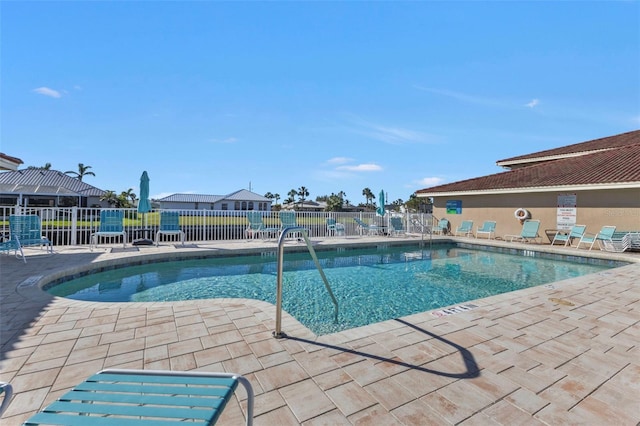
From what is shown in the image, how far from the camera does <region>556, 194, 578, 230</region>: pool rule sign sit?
1199 centimetres

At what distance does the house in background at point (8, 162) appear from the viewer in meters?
6.68

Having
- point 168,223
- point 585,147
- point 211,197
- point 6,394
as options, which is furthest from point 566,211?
point 211,197

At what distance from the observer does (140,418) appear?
3.70 feet

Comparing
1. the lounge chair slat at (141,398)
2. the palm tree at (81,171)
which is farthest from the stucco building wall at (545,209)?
the palm tree at (81,171)

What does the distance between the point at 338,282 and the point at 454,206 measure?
481 inches

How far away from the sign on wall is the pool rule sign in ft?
14.4

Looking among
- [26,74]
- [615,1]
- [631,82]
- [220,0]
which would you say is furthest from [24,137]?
[631,82]

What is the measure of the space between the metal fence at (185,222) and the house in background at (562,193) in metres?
2.57

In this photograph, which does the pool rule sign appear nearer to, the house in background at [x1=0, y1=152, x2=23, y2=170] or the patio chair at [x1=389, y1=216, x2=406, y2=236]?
the patio chair at [x1=389, y1=216, x2=406, y2=236]

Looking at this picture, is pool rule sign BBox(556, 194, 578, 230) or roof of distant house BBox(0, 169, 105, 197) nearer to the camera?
pool rule sign BBox(556, 194, 578, 230)

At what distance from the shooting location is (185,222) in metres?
10.9

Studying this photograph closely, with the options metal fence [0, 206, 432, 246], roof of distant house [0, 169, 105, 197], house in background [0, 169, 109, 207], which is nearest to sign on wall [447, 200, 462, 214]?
metal fence [0, 206, 432, 246]

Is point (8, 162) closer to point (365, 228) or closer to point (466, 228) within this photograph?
point (365, 228)

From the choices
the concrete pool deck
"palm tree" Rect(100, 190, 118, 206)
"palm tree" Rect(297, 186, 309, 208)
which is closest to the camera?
the concrete pool deck
